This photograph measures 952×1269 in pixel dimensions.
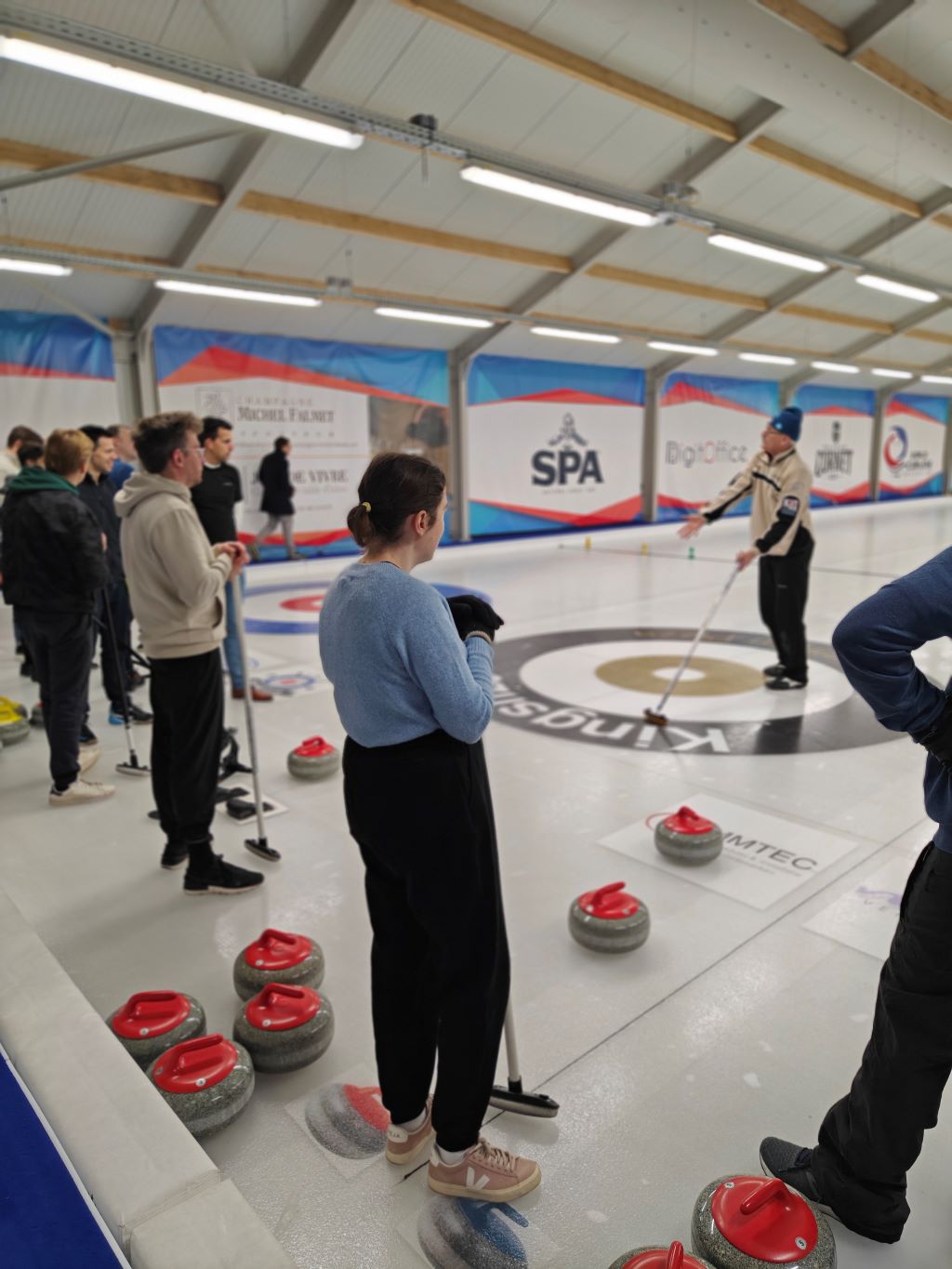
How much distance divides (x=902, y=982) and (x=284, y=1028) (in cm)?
145

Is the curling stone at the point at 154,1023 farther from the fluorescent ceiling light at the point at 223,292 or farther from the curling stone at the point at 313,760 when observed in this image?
Answer: the fluorescent ceiling light at the point at 223,292

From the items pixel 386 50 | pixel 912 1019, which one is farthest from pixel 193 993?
pixel 386 50

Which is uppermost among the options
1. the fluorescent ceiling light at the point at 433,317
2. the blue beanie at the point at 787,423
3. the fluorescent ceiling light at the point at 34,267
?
the fluorescent ceiling light at the point at 433,317

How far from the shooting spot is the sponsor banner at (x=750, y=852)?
3056 mm

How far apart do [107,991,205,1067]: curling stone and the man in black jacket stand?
1.95 meters

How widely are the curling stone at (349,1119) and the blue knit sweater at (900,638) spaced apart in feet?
4.57

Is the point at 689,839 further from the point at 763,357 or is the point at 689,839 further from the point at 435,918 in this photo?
the point at 763,357

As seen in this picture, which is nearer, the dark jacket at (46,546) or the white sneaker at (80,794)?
the dark jacket at (46,546)

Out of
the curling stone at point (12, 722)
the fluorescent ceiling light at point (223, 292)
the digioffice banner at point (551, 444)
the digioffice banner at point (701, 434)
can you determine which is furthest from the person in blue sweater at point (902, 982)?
the digioffice banner at point (701, 434)

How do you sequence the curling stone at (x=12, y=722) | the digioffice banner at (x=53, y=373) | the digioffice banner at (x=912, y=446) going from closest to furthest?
the curling stone at (x=12, y=722)
the digioffice banner at (x=53, y=373)
the digioffice banner at (x=912, y=446)

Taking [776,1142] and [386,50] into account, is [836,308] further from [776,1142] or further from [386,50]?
[776,1142]

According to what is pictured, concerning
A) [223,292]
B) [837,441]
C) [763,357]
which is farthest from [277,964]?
[837,441]

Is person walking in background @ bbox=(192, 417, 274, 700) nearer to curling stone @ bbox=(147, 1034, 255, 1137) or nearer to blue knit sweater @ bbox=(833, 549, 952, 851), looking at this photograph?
curling stone @ bbox=(147, 1034, 255, 1137)

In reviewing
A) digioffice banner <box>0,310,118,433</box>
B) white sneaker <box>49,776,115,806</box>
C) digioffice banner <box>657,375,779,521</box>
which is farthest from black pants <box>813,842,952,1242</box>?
digioffice banner <box>657,375,779,521</box>
